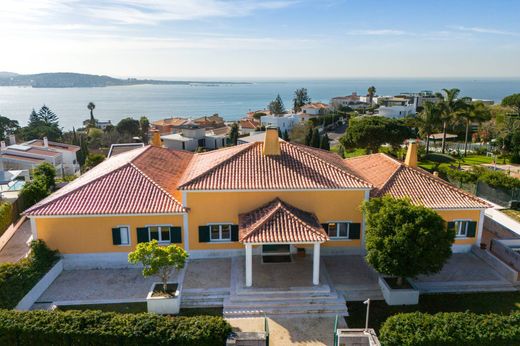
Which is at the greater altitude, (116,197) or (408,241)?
(116,197)

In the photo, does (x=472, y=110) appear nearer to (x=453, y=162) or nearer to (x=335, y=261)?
(x=453, y=162)

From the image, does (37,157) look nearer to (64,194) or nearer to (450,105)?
(64,194)

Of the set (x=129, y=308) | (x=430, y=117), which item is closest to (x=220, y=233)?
(x=129, y=308)

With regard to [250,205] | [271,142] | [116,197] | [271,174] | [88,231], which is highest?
[271,142]

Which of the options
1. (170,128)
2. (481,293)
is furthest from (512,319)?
(170,128)

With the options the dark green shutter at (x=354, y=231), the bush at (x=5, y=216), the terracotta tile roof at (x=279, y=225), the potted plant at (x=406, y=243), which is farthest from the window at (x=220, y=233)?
the bush at (x=5, y=216)

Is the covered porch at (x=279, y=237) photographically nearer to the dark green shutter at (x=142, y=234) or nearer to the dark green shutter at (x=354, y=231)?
the dark green shutter at (x=354, y=231)

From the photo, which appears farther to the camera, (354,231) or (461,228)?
(461,228)
